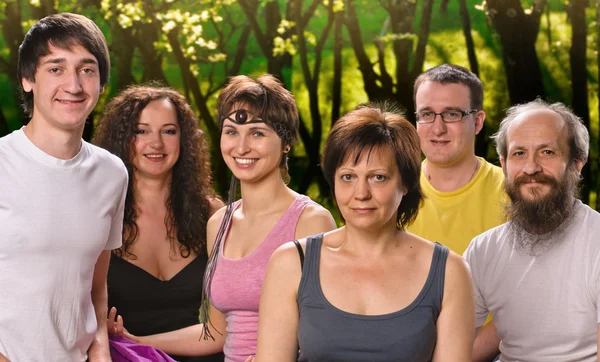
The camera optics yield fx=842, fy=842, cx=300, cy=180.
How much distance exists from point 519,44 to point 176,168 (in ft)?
15.9

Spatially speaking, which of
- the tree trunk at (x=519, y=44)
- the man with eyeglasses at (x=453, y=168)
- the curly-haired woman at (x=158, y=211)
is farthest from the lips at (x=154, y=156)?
the tree trunk at (x=519, y=44)

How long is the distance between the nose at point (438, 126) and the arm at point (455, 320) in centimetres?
146

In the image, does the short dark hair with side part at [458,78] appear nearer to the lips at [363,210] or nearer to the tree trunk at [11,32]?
the lips at [363,210]

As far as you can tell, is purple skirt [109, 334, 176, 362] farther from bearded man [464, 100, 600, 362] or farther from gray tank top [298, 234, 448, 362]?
bearded man [464, 100, 600, 362]

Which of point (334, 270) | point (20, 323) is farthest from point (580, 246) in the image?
point (20, 323)

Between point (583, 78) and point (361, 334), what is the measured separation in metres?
5.93

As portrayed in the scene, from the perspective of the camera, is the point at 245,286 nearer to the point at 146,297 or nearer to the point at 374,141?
the point at 146,297

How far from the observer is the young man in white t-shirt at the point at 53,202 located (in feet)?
8.52

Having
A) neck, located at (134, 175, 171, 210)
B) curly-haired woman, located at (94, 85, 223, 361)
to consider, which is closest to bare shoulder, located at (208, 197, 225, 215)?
curly-haired woman, located at (94, 85, 223, 361)

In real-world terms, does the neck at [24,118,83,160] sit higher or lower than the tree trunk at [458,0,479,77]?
lower

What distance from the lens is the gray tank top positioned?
7.93 ft

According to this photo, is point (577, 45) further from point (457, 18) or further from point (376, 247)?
point (376, 247)

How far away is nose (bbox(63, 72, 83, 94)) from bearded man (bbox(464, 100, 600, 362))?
5.25 ft

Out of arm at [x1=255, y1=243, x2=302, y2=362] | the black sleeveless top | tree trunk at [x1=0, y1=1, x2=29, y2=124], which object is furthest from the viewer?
tree trunk at [x1=0, y1=1, x2=29, y2=124]
